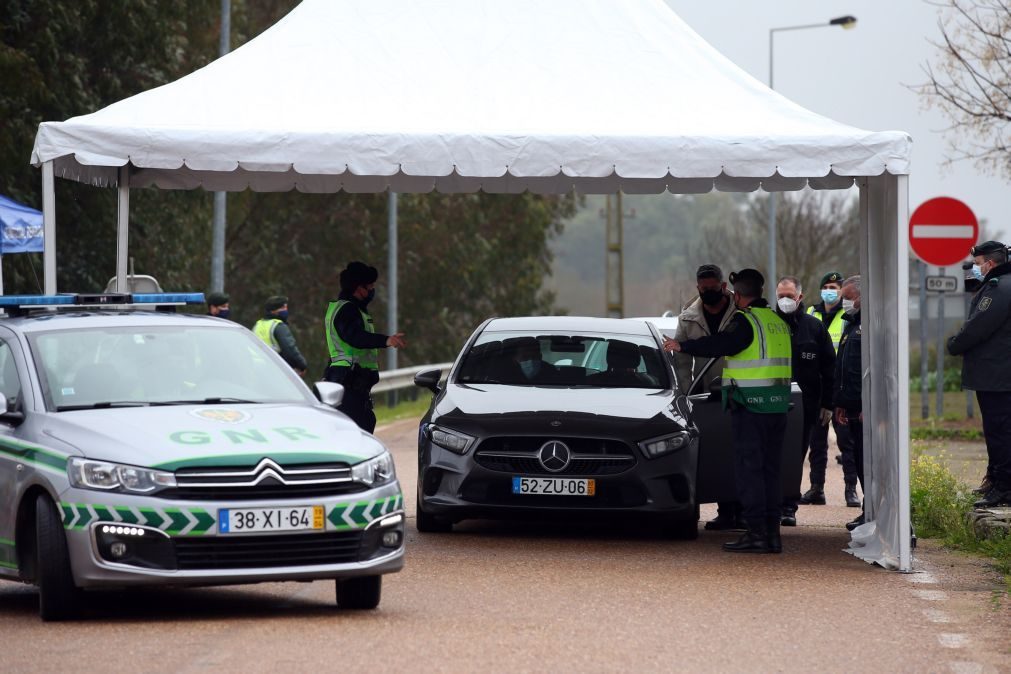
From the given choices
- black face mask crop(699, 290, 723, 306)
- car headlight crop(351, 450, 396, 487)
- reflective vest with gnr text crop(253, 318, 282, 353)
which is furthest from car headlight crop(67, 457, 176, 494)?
reflective vest with gnr text crop(253, 318, 282, 353)

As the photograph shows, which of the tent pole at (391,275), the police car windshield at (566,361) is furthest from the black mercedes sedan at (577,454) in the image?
the tent pole at (391,275)

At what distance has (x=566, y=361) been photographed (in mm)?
13555

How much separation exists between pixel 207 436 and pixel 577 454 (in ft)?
13.0

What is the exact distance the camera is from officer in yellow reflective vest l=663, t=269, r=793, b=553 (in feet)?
40.3

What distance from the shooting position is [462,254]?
175ft

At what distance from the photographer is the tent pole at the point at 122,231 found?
13352 millimetres

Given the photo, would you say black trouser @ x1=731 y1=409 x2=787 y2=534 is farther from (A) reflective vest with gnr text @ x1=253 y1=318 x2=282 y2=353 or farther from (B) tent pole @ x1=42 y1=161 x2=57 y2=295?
(A) reflective vest with gnr text @ x1=253 y1=318 x2=282 y2=353

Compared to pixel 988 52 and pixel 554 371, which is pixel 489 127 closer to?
pixel 554 371

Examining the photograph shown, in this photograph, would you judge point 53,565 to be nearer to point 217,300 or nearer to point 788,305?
point 788,305

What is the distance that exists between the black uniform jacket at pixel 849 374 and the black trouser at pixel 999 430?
0.91 metres

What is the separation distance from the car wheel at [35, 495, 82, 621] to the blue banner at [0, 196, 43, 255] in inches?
436

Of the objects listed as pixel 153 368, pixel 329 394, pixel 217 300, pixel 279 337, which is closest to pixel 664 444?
pixel 329 394

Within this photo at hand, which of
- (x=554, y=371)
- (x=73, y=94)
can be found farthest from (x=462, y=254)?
(x=554, y=371)

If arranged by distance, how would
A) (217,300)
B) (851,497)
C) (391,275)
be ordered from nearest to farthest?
1. (851,497)
2. (217,300)
3. (391,275)
